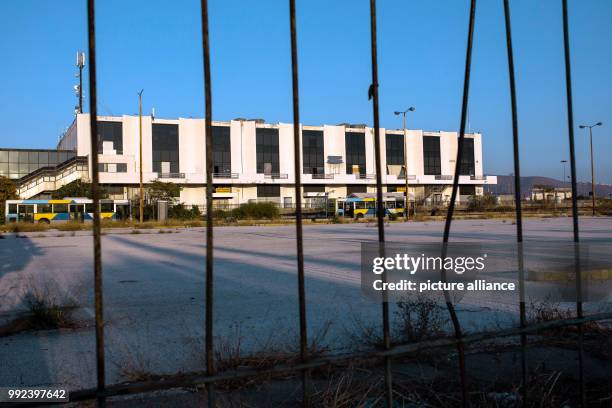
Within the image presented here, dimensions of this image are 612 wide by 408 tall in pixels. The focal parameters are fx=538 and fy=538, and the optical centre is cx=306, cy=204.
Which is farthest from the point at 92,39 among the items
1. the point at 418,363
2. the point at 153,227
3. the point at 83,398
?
the point at 153,227

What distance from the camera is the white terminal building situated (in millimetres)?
62594

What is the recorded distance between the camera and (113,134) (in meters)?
63.5

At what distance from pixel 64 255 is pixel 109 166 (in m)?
50.1

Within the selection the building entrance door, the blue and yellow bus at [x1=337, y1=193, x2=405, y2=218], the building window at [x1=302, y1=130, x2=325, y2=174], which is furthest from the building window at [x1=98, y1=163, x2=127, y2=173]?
the blue and yellow bus at [x1=337, y1=193, x2=405, y2=218]

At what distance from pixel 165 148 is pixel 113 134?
6207 millimetres

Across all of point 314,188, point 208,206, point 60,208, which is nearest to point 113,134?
point 60,208

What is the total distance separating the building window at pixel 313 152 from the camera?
241 ft

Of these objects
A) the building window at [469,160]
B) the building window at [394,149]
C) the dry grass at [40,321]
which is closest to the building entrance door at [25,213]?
the dry grass at [40,321]

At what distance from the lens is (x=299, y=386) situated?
3.68m

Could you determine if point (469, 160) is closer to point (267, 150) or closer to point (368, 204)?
point (368, 204)

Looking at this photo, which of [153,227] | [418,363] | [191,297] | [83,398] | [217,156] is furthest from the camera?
[217,156]

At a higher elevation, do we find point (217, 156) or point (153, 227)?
point (217, 156)

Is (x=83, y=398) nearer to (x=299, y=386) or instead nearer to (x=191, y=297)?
(x=299, y=386)

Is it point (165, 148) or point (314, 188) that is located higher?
point (165, 148)
